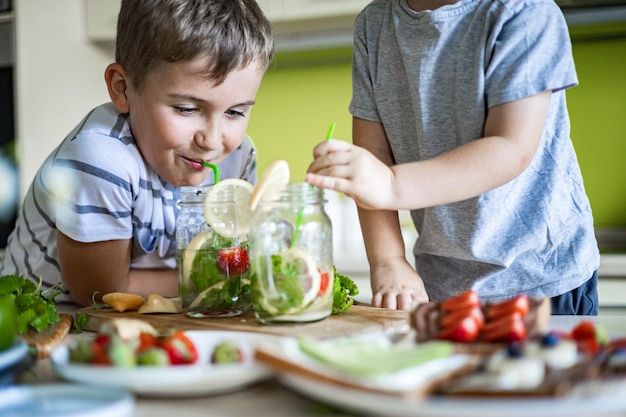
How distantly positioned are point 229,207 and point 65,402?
0.47 metres

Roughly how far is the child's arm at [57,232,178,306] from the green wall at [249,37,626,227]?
1.16 metres

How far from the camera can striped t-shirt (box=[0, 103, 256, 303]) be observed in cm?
125

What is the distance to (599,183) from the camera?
8.39 ft

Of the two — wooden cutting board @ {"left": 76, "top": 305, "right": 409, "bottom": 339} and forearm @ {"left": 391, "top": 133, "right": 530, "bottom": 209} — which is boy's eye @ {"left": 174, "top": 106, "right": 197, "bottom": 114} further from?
forearm @ {"left": 391, "top": 133, "right": 530, "bottom": 209}

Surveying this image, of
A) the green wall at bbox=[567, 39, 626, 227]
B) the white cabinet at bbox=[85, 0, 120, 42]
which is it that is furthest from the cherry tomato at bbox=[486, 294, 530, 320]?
the white cabinet at bbox=[85, 0, 120, 42]

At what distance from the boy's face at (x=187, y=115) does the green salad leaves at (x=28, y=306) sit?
0.39m

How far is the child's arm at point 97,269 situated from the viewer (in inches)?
49.5

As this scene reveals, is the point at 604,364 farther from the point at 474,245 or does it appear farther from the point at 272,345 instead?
the point at 474,245

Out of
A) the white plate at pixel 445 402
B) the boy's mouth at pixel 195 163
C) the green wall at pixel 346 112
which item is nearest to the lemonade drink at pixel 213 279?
the boy's mouth at pixel 195 163

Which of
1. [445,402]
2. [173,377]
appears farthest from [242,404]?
[445,402]

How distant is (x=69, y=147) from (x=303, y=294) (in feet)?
2.02

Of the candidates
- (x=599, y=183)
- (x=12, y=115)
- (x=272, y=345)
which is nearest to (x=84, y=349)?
(x=272, y=345)

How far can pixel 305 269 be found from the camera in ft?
2.87

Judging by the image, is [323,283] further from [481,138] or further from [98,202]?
[98,202]
